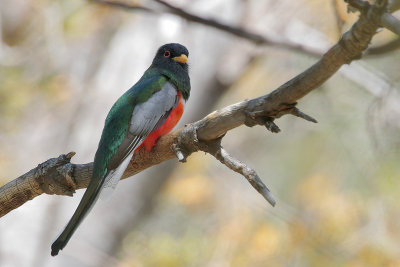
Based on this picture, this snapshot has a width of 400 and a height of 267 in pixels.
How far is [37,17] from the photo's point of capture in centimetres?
866

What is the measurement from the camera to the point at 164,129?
3.88 metres

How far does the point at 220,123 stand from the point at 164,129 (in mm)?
1117

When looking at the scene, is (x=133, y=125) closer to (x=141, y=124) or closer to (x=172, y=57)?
(x=141, y=124)

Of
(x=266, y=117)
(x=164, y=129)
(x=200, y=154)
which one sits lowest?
(x=200, y=154)

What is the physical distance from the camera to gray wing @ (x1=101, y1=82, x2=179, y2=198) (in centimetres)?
340

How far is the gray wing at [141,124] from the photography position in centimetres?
340

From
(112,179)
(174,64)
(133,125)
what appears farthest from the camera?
(174,64)

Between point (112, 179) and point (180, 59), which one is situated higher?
point (112, 179)

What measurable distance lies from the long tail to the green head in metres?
1.37

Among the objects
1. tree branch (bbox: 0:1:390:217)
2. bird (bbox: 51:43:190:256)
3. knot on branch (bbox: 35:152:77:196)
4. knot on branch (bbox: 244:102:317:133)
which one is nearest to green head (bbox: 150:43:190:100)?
bird (bbox: 51:43:190:256)

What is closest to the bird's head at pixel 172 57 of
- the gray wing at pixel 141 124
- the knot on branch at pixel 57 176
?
the gray wing at pixel 141 124

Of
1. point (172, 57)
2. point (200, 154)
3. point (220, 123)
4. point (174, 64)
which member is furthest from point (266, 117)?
point (200, 154)

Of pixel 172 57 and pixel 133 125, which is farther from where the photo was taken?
pixel 172 57

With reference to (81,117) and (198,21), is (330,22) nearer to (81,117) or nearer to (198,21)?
(81,117)
